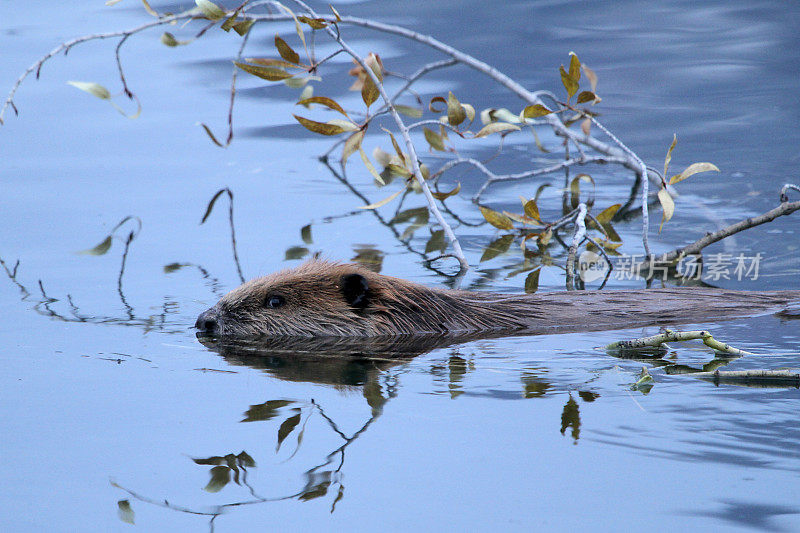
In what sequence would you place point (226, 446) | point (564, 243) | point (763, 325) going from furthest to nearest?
point (564, 243) < point (763, 325) < point (226, 446)

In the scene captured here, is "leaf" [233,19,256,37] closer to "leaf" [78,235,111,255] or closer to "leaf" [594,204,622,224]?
"leaf" [78,235,111,255]

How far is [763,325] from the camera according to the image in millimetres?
4457

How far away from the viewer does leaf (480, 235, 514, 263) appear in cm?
578

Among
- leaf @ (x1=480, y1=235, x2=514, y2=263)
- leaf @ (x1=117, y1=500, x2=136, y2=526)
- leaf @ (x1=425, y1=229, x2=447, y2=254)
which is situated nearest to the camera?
leaf @ (x1=117, y1=500, x2=136, y2=526)

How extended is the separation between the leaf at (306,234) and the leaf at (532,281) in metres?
1.31

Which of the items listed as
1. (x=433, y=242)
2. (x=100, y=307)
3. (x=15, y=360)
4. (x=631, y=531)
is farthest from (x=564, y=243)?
(x=631, y=531)

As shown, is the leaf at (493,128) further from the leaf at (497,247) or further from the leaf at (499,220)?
the leaf at (497,247)

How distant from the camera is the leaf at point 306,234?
5957mm

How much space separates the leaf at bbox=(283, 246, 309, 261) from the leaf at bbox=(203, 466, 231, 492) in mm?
2722

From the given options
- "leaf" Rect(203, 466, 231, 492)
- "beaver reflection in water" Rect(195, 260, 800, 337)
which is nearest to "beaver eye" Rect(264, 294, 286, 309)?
"beaver reflection in water" Rect(195, 260, 800, 337)

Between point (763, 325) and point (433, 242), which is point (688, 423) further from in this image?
point (433, 242)

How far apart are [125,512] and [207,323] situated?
186 cm

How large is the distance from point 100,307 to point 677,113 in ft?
16.8

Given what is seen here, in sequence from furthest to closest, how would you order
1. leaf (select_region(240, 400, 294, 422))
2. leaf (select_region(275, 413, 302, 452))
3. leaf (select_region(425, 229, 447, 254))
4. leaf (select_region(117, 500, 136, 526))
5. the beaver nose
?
leaf (select_region(425, 229, 447, 254)) → the beaver nose → leaf (select_region(240, 400, 294, 422)) → leaf (select_region(275, 413, 302, 452)) → leaf (select_region(117, 500, 136, 526))
